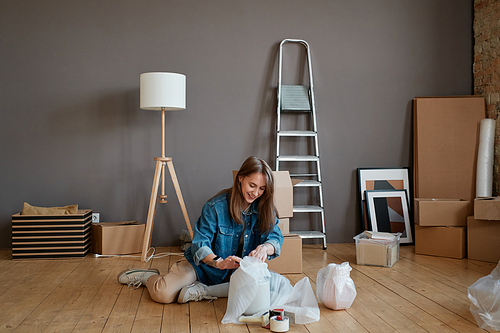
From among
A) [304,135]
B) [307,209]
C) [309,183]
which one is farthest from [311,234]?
[304,135]

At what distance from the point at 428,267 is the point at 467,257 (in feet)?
1.81

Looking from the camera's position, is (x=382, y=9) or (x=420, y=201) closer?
(x=420, y=201)

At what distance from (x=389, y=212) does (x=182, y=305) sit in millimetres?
2437

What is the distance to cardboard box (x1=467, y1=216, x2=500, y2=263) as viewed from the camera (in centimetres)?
324

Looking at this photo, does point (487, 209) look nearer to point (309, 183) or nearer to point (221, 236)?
point (309, 183)

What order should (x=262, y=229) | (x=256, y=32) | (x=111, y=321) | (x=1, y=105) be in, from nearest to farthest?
(x=111, y=321), (x=262, y=229), (x=1, y=105), (x=256, y=32)

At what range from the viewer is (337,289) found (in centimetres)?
219

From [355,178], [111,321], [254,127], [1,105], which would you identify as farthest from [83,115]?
[355,178]

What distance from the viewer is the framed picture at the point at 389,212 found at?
3.93 m

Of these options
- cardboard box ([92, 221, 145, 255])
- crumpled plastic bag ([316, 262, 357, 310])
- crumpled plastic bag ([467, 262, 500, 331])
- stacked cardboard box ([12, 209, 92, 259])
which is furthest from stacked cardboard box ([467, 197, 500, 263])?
stacked cardboard box ([12, 209, 92, 259])

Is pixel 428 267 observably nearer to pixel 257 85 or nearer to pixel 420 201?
pixel 420 201

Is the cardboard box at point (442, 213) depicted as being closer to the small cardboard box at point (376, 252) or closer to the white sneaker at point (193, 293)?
the small cardboard box at point (376, 252)

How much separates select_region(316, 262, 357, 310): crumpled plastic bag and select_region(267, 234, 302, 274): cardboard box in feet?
2.39

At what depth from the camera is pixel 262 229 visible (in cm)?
236
